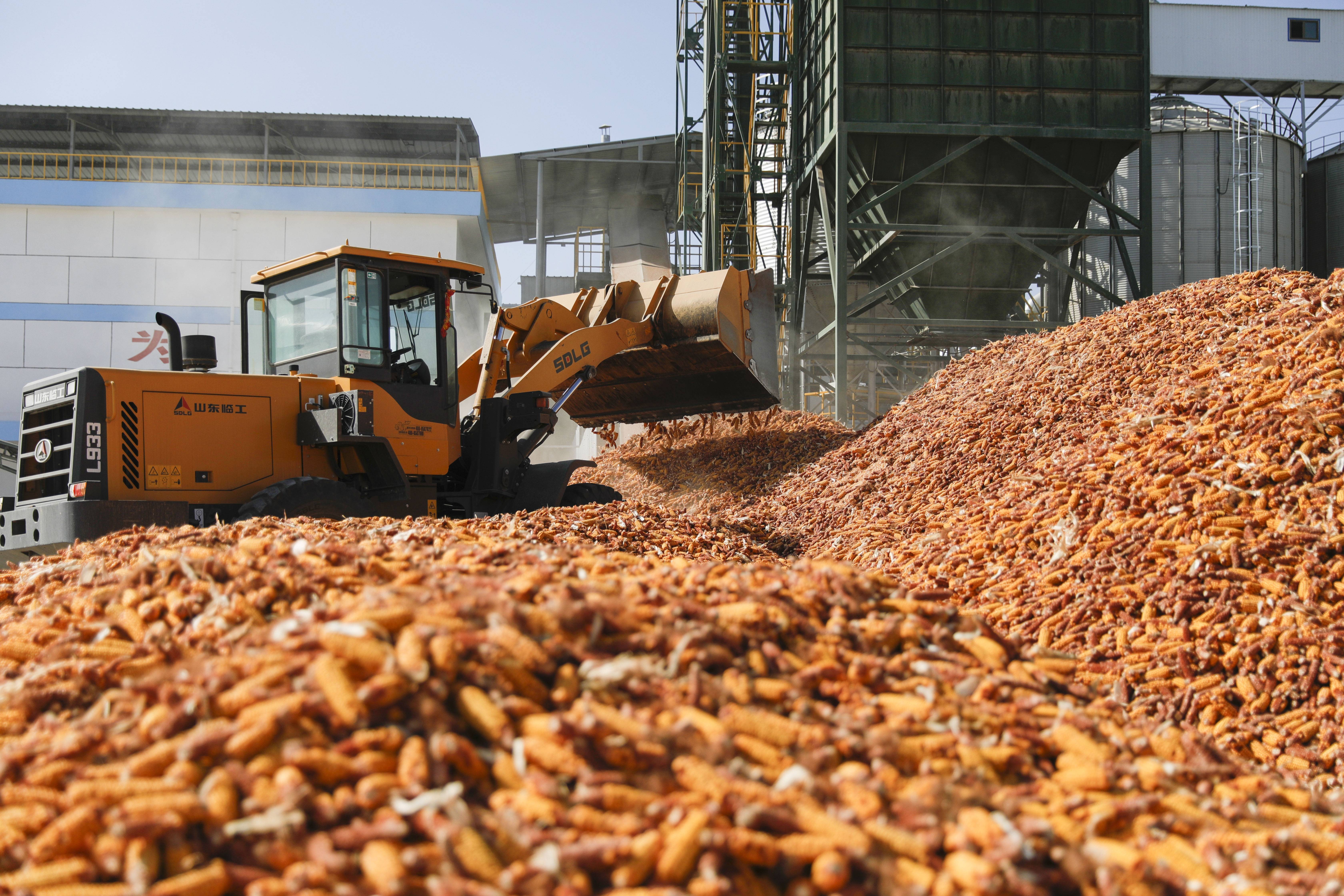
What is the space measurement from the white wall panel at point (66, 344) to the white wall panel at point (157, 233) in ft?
6.67

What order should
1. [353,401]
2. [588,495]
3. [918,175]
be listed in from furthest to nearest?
[918,175], [588,495], [353,401]

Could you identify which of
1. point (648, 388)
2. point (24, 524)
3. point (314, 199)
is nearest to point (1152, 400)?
point (648, 388)

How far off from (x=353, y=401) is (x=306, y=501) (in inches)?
31.8

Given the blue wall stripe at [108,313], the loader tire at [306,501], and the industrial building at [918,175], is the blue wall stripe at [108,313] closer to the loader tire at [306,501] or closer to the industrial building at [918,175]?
the industrial building at [918,175]

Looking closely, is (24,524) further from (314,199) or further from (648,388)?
(314,199)

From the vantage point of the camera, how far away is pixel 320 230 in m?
24.3

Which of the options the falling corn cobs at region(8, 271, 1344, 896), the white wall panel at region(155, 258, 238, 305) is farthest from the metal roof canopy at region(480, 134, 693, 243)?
the falling corn cobs at region(8, 271, 1344, 896)

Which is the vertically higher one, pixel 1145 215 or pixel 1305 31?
pixel 1305 31

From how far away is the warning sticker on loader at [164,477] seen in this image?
6.48 metres

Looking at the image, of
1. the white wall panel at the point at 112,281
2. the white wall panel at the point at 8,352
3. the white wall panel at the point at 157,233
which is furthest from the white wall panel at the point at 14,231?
the white wall panel at the point at 157,233

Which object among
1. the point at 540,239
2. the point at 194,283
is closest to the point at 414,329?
the point at 540,239

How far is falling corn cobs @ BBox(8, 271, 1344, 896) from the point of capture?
2.01m

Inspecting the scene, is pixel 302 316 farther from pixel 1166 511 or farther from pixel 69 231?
pixel 69 231

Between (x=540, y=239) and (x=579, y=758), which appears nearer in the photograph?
(x=579, y=758)
